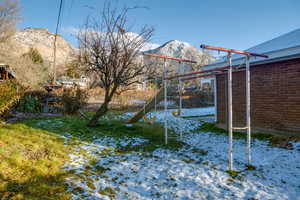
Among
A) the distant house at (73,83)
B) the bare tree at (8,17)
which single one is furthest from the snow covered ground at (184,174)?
the bare tree at (8,17)

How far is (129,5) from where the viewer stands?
6879mm

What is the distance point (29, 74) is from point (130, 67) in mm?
14759

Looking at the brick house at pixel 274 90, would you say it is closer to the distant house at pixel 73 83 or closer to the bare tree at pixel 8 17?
the distant house at pixel 73 83

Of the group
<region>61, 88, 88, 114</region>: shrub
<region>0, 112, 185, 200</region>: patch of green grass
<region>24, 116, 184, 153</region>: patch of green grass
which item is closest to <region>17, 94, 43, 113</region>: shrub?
<region>61, 88, 88, 114</region>: shrub

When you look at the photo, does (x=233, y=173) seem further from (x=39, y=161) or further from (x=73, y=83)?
(x=73, y=83)

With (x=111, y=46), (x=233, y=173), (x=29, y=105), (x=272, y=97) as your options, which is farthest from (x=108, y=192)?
(x=29, y=105)

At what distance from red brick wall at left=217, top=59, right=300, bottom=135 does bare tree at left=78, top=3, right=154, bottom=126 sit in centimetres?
396

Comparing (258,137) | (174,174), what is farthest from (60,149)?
(258,137)

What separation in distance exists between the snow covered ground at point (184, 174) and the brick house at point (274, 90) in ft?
3.46

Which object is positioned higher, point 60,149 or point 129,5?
point 129,5

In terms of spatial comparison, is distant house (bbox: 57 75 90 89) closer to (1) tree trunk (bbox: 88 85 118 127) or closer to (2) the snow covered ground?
(1) tree trunk (bbox: 88 85 118 127)

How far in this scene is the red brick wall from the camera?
5476 mm

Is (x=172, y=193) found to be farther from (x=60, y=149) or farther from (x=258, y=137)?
(x=258, y=137)

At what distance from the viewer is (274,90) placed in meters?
5.97
